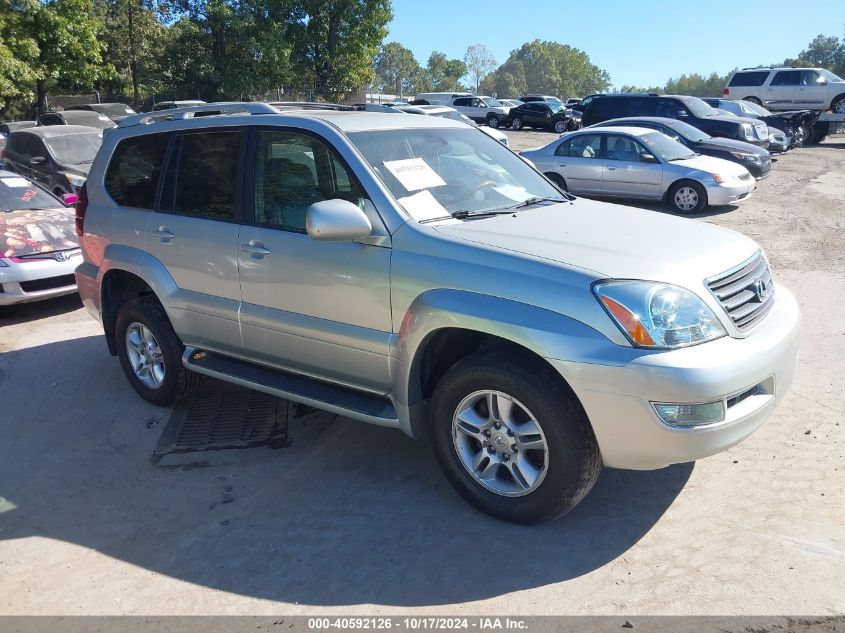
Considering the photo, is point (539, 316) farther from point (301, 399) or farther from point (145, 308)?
point (145, 308)

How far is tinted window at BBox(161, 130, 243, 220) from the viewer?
4504mm

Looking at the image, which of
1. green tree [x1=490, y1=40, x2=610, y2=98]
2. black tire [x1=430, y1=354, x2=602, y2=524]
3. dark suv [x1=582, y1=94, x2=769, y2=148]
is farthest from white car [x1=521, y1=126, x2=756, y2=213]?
green tree [x1=490, y1=40, x2=610, y2=98]

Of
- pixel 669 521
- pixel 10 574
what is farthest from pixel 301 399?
pixel 669 521

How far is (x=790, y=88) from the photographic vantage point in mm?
26672

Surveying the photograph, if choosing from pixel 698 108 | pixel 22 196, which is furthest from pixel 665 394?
pixel 698 108

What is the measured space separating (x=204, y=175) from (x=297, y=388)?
1.58 metres

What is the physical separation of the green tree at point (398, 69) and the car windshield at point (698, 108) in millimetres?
102929

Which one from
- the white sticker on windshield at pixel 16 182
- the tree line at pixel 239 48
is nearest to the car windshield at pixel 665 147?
the white sticker on windshield at pixel 16 182

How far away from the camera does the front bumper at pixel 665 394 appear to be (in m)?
3.00

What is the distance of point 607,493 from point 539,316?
4.00 ft

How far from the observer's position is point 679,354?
10.00ft

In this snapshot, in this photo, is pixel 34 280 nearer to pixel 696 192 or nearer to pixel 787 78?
pixel 696 192
